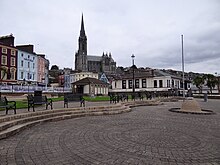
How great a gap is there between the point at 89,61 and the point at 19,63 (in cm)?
10032

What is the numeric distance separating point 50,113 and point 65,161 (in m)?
6.30

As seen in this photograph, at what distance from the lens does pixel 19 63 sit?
43844mm

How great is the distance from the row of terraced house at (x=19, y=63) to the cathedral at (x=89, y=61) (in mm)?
75995

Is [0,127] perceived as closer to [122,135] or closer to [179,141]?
[122,135]

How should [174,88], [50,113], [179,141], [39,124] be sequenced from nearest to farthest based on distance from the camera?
[179,141], [39,124], [50,113], [174,88]

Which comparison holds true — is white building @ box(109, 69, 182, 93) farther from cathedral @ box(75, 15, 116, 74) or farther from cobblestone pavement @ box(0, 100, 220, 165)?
cathedral @ box(75, 15, 116, 74)

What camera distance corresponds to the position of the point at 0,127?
6.12 meters

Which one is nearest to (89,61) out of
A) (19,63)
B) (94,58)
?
(94,58)

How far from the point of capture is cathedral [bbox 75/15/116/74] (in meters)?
132

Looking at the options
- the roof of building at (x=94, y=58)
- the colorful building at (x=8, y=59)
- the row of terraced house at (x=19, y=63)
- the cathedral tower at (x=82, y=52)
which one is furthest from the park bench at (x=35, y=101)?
the roof of building at (x=94, y=58)

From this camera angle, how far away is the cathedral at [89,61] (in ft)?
433

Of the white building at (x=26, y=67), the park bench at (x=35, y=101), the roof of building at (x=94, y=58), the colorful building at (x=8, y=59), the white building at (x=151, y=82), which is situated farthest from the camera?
the roof of building at (x=94, y=58)

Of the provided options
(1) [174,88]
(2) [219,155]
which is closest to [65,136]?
(2) [219,155]

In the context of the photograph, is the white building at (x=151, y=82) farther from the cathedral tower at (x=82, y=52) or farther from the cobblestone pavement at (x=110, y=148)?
the cathedral tower at (x=82, y=52)
